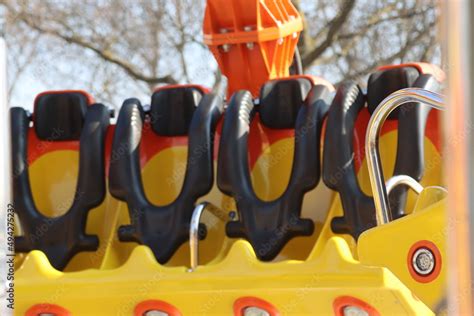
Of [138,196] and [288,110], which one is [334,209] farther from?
[138,196]

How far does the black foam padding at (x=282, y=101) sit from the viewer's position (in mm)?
2266

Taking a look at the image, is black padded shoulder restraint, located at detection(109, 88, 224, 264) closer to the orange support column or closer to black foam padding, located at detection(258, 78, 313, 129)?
black foam padding, located at detection(258, 78, 313, 129)

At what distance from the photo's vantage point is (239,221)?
2.19 m

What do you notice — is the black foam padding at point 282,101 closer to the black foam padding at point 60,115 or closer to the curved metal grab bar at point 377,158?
the black foam padding at point 60,115

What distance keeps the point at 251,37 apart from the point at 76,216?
0.66m

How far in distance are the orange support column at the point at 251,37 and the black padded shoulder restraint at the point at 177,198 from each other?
264 millimetres

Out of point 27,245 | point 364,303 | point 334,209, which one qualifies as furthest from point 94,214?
point 364,303

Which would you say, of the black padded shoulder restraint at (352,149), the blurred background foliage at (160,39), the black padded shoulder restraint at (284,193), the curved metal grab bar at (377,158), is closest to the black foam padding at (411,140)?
the black padded shoulder restraint at (352,149)

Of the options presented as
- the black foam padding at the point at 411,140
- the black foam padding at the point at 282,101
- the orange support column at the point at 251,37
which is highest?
the orange support column at the point at 251,37

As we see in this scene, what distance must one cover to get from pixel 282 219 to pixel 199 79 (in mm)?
4046

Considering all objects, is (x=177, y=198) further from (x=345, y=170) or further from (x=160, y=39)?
(x=160, y=39)

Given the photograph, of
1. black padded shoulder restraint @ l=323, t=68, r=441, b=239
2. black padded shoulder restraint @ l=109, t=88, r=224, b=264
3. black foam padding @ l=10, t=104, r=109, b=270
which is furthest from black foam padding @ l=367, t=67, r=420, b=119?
black foam padding @ l=10, t=104, r=109, b=270

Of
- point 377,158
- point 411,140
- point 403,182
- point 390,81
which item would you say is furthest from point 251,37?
point 377,158

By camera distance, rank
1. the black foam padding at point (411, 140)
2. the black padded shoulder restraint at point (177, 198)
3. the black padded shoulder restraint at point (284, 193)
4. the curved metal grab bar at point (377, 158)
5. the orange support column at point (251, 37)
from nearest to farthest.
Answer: the curved metal grab bar at point (377, 158)
the black foam padding at point (411, 140)
the black padded shoulder restraint at point (284, 193)
the black padded shoulder restraint at point (177, 198)
the orange support column at point (251, 37)
